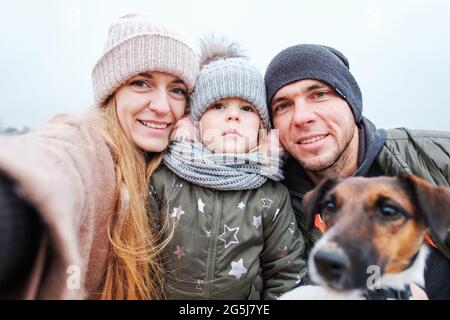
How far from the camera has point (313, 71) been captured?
1.86 m

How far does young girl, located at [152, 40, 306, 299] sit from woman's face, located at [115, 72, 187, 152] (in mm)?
112

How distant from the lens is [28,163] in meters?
0.68

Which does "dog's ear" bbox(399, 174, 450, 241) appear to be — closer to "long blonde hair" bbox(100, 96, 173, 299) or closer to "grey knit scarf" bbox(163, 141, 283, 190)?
"grey knit scarf" bbox(163, 141, 283, 190)

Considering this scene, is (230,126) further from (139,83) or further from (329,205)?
(329,205)

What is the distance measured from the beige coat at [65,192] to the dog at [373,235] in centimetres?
75

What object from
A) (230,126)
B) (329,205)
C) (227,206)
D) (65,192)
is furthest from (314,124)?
(65,192)

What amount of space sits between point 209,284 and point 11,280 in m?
0.91

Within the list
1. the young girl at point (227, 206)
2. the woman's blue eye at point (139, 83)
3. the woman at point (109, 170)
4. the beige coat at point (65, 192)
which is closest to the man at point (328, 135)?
the young girl at point (227, 206)

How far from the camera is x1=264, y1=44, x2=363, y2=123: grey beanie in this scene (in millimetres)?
1862

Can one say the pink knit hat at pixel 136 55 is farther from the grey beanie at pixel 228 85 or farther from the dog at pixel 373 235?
the dog at pixel 373 235

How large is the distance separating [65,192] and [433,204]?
130 centimetres

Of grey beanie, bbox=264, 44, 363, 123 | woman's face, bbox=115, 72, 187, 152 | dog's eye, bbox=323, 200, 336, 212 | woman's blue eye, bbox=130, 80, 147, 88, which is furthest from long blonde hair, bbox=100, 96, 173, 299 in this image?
grey beanie, bbox=264, 44, 363, 123
